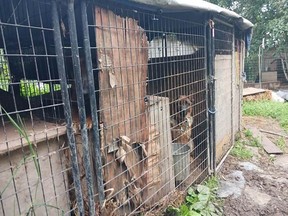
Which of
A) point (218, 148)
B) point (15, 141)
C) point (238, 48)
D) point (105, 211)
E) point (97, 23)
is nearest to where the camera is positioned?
point (15, 141)

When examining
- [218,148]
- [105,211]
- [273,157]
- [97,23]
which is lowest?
[273,157]

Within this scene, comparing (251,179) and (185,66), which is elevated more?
(185,66)

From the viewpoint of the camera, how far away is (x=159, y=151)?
2779mm

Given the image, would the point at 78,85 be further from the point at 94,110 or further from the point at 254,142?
the point at 254,142

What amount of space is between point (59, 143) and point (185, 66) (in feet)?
5.94

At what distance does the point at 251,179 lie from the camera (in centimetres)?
375

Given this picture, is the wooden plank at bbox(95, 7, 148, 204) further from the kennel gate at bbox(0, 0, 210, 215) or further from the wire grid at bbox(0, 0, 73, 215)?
the wire grid at bbox(0, 0, 73, 215)

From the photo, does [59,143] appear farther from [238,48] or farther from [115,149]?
[238,48]

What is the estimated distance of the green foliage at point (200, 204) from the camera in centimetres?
272

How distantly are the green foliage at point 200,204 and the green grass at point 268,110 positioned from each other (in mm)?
4105

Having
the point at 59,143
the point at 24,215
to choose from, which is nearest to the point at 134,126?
the point at 59,143

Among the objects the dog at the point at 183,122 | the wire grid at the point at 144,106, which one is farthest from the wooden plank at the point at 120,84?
the dog at the point at 183,122

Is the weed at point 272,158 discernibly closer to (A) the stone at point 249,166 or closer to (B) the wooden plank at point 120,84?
(A) the stone at point 249,166

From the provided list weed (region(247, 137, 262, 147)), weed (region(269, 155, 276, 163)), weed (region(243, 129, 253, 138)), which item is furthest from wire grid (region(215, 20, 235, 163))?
weed (region(243, 129, 253, 138))
